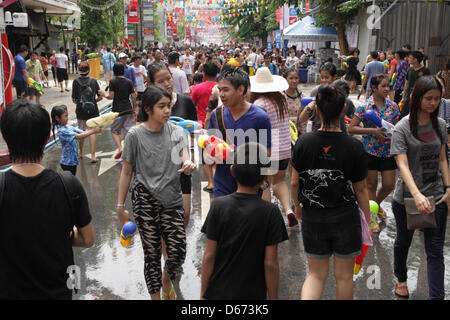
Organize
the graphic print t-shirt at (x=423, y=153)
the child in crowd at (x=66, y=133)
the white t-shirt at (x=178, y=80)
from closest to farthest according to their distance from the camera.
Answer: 1. the graphic print t-shirt at (x=423, y=153)
2. the child in crowd at (x=66, y=133)
3. the white t-shirt at (x=178, y=80)

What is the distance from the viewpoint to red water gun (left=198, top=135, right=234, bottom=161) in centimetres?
422

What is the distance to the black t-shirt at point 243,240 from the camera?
9.94ft

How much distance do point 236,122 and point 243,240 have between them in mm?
1672

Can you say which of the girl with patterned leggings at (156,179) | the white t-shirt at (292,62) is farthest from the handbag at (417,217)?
the white t-shirt at (292,62)

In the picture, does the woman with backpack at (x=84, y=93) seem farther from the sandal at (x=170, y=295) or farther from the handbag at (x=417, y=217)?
the handbag at (x=417, y=217)

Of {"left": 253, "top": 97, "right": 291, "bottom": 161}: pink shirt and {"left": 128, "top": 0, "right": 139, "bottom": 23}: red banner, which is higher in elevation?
{"left": 128, "top": 0, "right": 139, "bottom": 23}: red banner

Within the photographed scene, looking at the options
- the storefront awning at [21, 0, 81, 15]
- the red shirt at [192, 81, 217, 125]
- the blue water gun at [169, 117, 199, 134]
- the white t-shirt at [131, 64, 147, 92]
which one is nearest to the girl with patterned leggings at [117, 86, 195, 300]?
the blue water gun at [169, 117, 199, 134]

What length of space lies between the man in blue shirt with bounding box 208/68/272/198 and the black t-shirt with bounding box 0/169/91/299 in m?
1.85

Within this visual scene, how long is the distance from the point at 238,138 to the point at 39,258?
223 centimetres

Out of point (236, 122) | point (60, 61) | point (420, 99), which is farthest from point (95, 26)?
point (420, 99)

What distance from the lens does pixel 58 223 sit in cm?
268

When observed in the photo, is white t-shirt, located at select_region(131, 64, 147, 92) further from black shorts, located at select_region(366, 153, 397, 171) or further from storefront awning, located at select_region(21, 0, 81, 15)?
storefront awning, located at select_region(21, 0, 81, 15)

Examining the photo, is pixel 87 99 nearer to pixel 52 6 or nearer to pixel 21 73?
pixel 21 73

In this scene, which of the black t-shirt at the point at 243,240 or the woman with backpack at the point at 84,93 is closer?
the black t-shirt at the point at 243,240
